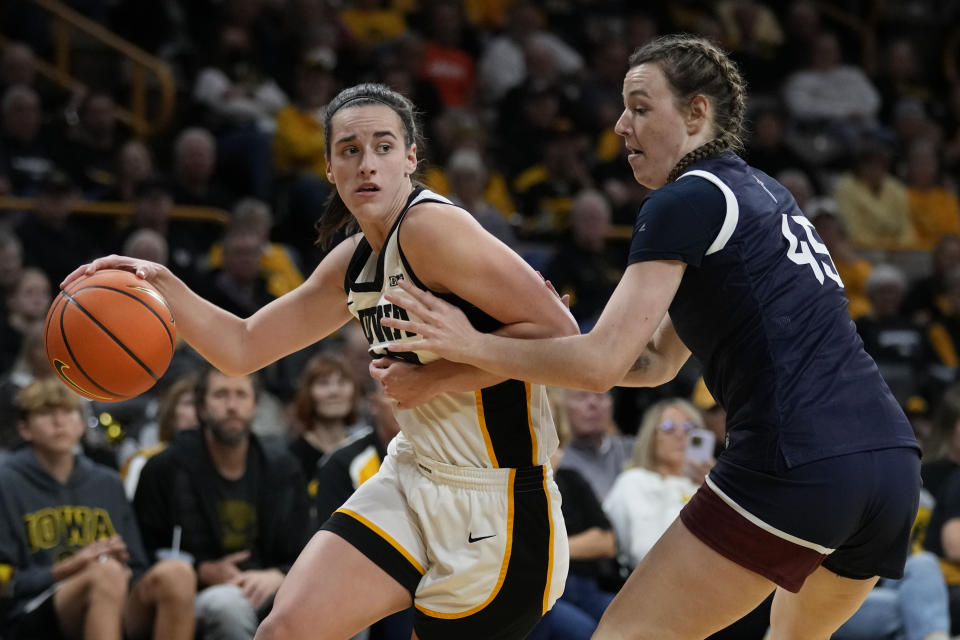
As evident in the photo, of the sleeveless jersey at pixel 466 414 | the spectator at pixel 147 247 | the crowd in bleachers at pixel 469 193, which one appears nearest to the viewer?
the sleeveless jersey at pixel 466 414

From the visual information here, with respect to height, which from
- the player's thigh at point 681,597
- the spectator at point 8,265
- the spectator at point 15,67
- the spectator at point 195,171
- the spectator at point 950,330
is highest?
the spectator at point 15,67

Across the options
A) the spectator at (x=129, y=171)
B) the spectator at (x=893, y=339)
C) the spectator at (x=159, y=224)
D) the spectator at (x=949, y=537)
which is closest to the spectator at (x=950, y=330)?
the spectator at (x=893, y=339)

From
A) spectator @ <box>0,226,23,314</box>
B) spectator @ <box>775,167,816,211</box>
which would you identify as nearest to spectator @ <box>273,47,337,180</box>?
spectator @ <box>0,226,23,314</box>

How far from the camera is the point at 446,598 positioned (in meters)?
3.31

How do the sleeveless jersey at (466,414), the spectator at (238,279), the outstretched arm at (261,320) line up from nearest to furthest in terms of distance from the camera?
the sleeveless jersey at (466,414) → the outstretched arm at (261,320) → the spectator at (238,279)

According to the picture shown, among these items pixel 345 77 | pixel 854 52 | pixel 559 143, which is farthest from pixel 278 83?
pixel 854 52

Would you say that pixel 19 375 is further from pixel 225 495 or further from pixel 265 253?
pixel 265 253

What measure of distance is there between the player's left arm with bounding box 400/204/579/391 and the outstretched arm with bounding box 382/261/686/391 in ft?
0.46

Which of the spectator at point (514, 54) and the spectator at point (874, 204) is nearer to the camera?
the spectator at point (874, 204)

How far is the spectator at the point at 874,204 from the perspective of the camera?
11.5 metres

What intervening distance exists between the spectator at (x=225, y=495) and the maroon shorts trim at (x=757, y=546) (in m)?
2.99

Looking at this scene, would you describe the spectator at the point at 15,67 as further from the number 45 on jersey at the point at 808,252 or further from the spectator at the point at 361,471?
the number 45 on jersey at the point at 808,252

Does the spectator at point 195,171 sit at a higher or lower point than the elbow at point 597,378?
higher

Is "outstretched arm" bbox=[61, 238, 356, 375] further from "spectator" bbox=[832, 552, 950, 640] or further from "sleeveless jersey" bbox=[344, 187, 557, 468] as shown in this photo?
"spectator" bbox=[832, 552, 950, 640]
